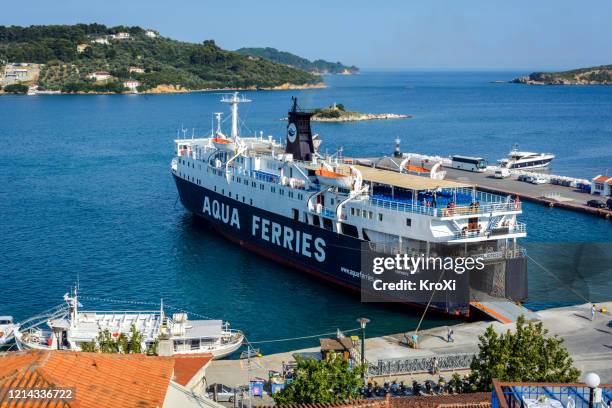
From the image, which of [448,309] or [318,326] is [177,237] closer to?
[318,326]

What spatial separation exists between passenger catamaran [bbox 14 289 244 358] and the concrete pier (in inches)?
55.8

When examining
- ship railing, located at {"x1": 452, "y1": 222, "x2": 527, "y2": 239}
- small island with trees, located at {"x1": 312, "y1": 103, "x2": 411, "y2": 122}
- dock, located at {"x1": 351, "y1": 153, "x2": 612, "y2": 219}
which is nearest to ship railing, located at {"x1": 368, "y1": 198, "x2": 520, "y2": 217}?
ship railing, located at {"x1": 452, "y1": 222, "x2": 527, "y2": 239}

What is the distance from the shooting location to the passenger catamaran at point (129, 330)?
27.6 m

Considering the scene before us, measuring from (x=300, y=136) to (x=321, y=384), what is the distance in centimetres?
2604

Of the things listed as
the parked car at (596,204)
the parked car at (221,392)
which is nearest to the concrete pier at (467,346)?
the parked car at (221,392)

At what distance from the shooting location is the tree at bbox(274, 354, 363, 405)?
1838 cm

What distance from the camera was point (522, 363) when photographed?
1920 cm

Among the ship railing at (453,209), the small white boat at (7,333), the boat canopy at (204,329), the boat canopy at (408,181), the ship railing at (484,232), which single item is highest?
the boat canopy at (408,181)

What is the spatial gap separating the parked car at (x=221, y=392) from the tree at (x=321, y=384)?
156 inches

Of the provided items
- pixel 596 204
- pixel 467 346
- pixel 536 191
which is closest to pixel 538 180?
pixel 536 191

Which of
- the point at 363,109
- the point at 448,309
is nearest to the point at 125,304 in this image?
the point at 448,309

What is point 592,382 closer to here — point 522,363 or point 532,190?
point 522,363

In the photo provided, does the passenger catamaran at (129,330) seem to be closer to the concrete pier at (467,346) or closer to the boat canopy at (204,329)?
the boat canopy at (204,329)

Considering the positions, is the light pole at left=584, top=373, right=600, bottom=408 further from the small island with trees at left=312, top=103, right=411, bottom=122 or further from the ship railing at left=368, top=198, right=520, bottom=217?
the small island with trees at left=312, top=103, right=411, bottom=122
